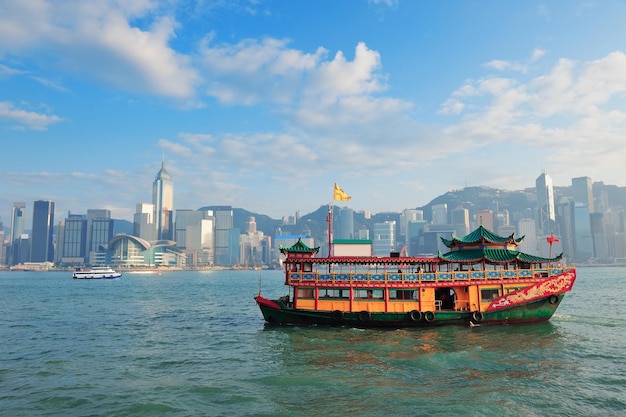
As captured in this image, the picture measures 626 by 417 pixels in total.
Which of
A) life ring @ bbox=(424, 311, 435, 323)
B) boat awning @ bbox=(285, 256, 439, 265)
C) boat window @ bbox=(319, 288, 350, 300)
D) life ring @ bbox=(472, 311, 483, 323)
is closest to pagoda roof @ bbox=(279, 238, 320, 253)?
boat awning @ bbox=(285, 256, 439, 265)

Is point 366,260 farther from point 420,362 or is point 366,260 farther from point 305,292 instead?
point 420,362

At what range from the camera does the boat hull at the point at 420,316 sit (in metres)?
30.4

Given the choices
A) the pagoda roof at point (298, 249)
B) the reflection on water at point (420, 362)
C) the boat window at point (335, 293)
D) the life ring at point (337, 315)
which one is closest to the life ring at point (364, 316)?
the reflection on water at point (420, 362)

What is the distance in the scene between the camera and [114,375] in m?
21.1

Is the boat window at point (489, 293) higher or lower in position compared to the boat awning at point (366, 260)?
lower

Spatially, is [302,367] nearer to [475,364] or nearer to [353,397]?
[353,397]

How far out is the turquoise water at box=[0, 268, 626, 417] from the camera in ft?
53.9

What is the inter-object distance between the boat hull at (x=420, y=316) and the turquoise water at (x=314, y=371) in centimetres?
66

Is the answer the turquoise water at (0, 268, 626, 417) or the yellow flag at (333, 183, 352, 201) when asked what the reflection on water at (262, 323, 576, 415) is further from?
the yellow flag at (333, 183, 352, 201)

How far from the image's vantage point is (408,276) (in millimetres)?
30875

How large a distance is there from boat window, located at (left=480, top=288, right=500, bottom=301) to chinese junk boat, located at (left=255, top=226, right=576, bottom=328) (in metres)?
0.07

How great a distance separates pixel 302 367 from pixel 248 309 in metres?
29.2

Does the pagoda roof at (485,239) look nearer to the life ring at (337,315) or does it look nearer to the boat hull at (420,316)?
the boat hull at (420,316)

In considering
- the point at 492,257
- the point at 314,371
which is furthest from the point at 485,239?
the point at 314,371
